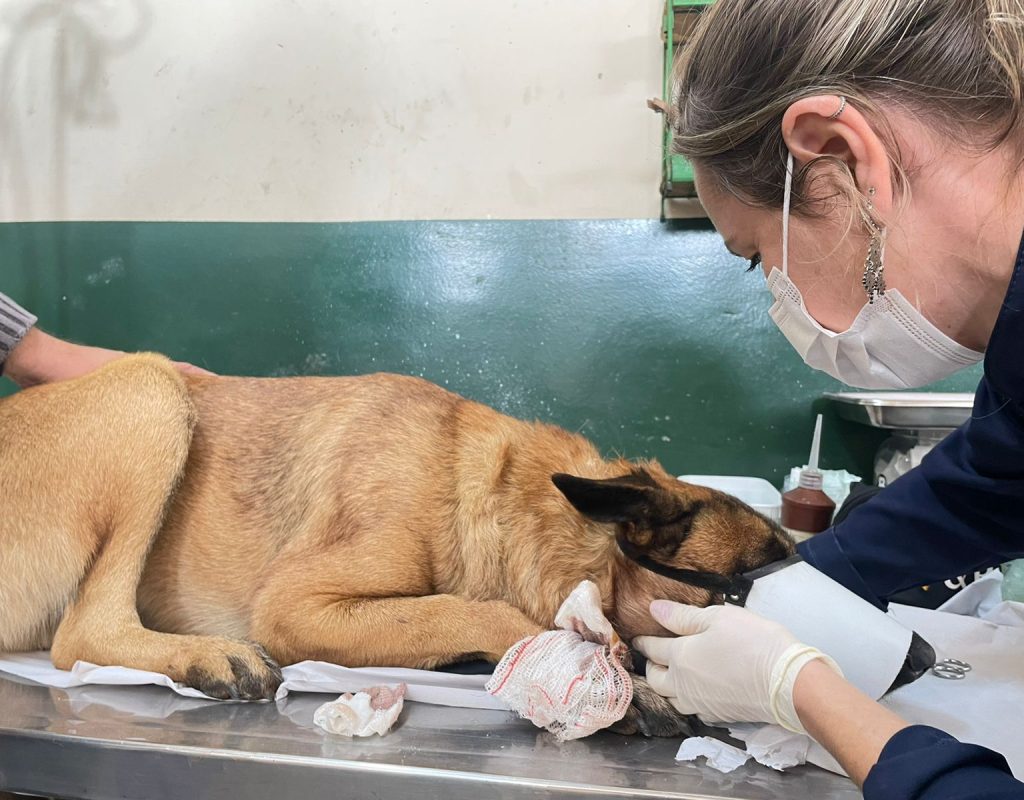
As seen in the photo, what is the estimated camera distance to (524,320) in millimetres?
2900

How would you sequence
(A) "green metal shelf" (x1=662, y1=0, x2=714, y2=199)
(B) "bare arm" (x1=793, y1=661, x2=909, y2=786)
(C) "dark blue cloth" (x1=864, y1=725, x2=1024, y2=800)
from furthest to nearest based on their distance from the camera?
(A) "green metal shelf" (x1=662, y1=0, x2=714, y2=199), (B) "bare arm" (x1=793, y1=661, x2=909, y2=786), (C) "dark blue cloth" (x1=864, y1=725, x2=1024, y2=800)

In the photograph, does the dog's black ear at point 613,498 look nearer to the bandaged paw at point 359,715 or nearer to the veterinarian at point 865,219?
the veterinarian at point 865,219

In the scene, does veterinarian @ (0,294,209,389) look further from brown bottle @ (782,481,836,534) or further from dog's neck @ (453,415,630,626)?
brown bottle @ (782,481,836,534)

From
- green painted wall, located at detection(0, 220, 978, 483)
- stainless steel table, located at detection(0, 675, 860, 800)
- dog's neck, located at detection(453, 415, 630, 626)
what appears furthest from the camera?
green painted wall, located at detection(0, 220, 978, 483)

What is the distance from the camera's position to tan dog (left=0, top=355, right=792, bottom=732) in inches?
52.3

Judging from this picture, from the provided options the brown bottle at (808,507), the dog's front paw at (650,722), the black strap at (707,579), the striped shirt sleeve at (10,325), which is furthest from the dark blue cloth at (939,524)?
the striped shirt sleeve at (10,325)

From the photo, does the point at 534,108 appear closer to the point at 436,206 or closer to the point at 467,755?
the point at 436,206

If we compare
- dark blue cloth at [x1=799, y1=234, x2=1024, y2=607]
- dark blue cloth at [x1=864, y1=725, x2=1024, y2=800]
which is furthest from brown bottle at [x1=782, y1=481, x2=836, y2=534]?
dark blue cloth at [x1=864, y1=725, x2=1024, y2=800]

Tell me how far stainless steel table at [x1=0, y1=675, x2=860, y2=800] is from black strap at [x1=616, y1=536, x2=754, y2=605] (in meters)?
0.29

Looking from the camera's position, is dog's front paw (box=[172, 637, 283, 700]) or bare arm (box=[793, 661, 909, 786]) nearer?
bare arm (box=[793, 661, 909, 786])

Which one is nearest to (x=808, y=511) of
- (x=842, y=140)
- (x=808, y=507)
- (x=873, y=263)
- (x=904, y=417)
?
(x=808, y=507)

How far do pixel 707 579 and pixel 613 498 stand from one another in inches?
9.6

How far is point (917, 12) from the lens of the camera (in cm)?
90

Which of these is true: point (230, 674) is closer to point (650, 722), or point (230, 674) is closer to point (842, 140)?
point (650, 722)
